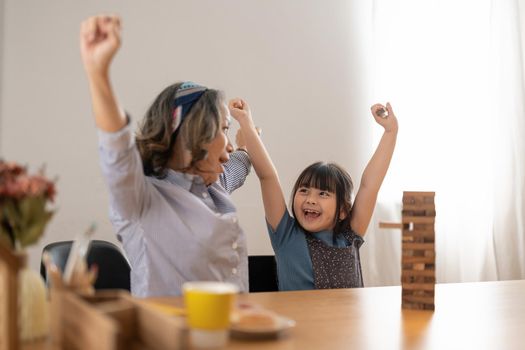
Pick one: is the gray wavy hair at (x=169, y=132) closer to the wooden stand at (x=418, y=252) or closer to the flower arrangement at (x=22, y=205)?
the wooden stand at (x=418, y=252)

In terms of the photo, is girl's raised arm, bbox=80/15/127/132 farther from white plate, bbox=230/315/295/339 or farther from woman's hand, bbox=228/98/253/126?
woman's hand, bbox=228/98/253/126

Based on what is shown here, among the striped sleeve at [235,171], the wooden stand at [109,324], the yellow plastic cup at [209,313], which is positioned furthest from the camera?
the striped sleeve at [235,171]

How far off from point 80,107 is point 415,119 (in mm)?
1757

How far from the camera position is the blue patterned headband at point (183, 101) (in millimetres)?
1621

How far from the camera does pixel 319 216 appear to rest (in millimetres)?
2225

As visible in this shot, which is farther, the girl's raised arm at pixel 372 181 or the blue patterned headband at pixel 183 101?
the girl's raised arm at pixel 372 181

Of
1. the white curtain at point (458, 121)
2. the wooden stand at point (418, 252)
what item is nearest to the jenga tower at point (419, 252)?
the wooden stand at point (418, 252)

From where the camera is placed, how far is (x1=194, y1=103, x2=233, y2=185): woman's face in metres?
1.63

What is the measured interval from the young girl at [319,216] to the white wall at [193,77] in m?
0.95

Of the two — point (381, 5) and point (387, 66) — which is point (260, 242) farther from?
point (381, 5)

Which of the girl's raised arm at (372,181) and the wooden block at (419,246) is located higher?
the girl's raised arm at (372,181)

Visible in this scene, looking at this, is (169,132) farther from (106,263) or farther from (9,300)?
(9,300)

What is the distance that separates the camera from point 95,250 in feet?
6.03

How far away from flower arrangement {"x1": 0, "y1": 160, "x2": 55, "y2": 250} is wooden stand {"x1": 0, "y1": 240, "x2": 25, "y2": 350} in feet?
0.31
